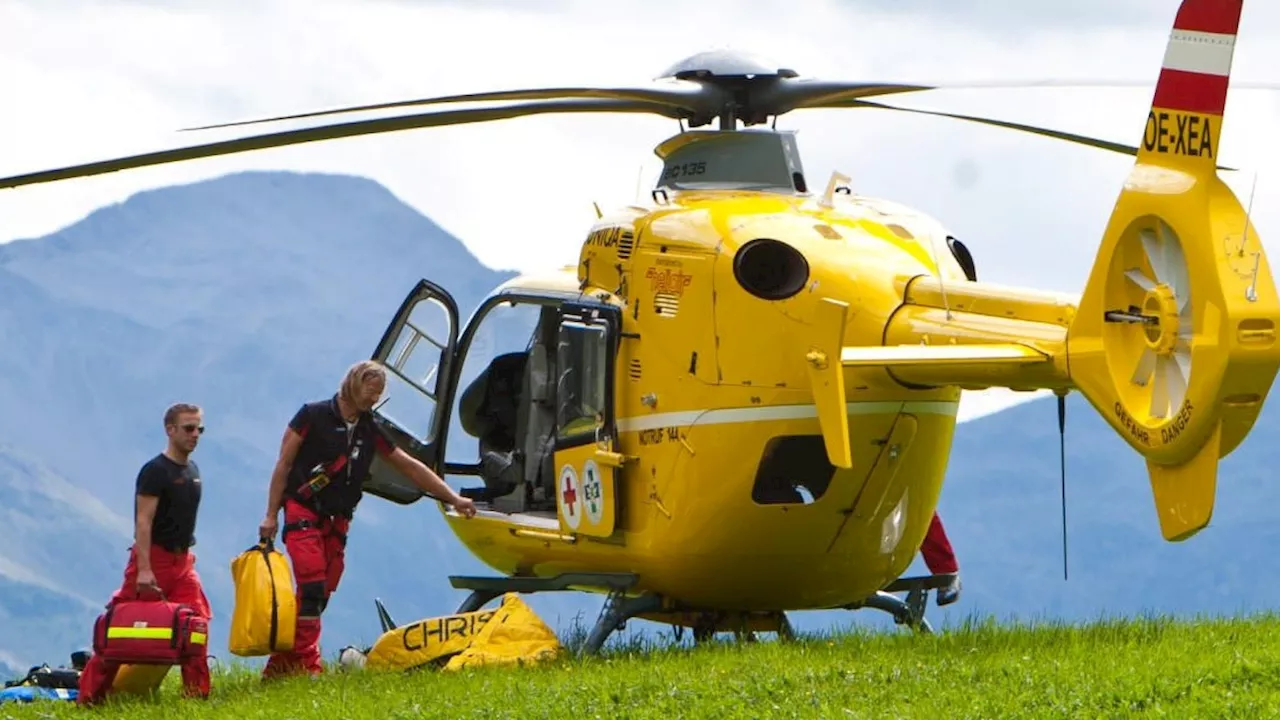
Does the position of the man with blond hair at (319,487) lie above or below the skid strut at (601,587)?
above

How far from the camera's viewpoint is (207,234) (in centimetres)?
12875

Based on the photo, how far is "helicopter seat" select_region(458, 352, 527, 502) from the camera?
606 inches

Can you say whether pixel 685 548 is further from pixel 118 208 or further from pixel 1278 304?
pixel 118 208

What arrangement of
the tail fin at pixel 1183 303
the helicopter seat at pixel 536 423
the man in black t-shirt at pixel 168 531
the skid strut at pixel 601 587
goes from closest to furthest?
the tail fin at pixel 1183 303 → the man in black t-shirt at pixel 168 531 → the skid strut at pixel 601 587 → the helicopter seat at pixel 536 423

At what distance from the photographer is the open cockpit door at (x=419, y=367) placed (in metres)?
15.1

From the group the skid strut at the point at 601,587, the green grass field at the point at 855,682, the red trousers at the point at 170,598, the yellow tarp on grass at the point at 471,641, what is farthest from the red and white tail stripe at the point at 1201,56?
the red trousers at the point at 170,598

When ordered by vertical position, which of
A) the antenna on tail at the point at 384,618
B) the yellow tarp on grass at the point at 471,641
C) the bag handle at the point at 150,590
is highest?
the bag handle at the point at 150,590

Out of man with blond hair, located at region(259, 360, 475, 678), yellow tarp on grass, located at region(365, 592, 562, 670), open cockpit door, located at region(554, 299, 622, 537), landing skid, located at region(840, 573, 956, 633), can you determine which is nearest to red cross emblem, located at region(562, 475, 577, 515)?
open cockpit door, located at region(554, 299, 622, 537)

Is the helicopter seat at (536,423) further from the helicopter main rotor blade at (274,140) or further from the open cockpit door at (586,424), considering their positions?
the helicopter main rotor blade at (274,140)

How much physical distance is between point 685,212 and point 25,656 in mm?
110277

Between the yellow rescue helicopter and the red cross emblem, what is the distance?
0.02 meters

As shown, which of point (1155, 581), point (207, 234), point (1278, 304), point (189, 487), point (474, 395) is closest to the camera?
point (1278, 304)

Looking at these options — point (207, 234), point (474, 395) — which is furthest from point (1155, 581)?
point (474, 395)

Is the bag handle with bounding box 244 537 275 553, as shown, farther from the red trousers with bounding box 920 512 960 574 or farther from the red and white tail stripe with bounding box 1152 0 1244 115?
the red and white tail stripe with bounding box 1152 0 1244 115
